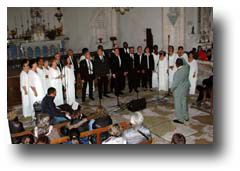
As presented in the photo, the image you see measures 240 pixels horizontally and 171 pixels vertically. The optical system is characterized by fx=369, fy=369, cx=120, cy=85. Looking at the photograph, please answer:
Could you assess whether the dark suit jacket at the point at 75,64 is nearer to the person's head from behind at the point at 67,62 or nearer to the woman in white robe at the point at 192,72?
the person's head from behind at the point at 67,62

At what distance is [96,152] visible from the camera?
502 centimetres

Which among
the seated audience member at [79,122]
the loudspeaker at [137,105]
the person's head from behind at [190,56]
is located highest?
the person's head from behind at [190,56]

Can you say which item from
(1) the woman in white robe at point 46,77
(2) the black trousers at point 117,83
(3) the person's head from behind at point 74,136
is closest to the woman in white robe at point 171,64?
(2) the black trousers at point 117,83

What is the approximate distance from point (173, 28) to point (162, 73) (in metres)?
0.66

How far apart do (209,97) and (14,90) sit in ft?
8.60

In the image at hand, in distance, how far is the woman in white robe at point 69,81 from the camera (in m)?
5.20

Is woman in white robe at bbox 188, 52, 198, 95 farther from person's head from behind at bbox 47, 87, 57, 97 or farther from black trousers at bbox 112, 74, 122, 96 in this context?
person's head from behind at bbox 47, 87, 57, 97

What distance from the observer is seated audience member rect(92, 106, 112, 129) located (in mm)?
5102

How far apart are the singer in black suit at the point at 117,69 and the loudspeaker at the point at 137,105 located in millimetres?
243

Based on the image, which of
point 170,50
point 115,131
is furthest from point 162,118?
point 170,50

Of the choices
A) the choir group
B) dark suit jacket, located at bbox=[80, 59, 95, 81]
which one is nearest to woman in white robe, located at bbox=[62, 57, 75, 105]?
the choir group

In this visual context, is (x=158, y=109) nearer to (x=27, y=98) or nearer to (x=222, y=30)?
(x=222, y=30)

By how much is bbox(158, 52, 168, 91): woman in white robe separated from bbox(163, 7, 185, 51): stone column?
0.60 feet

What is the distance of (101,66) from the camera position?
5.33m
